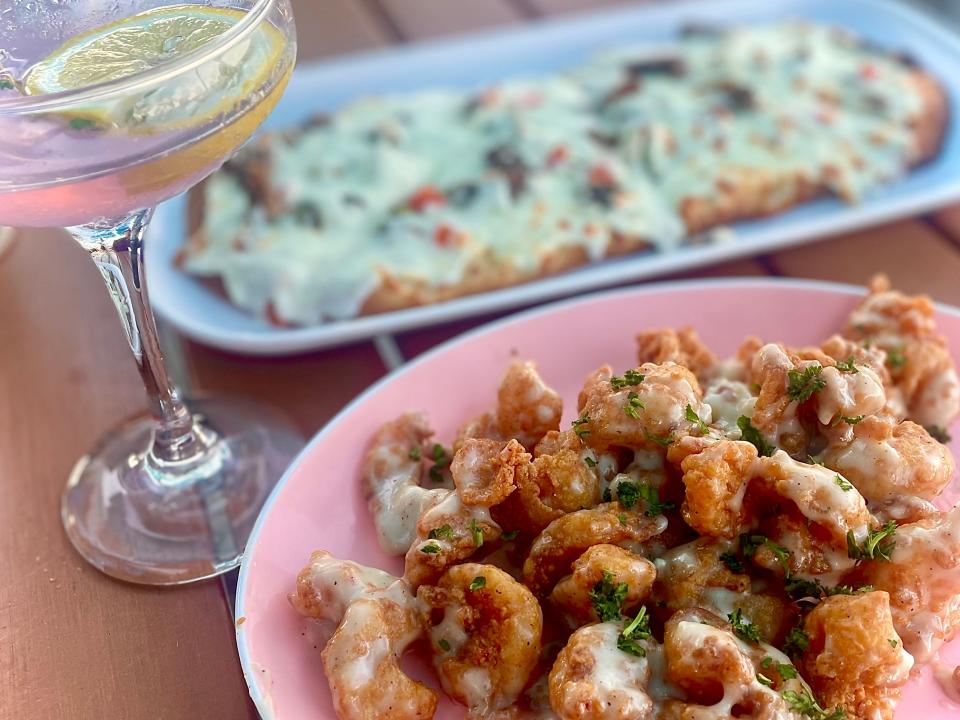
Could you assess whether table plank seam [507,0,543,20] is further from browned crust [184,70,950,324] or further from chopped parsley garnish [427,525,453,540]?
chopped parsley garnish [427,525,453,540]

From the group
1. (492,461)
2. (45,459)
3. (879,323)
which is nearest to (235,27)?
(492,461)

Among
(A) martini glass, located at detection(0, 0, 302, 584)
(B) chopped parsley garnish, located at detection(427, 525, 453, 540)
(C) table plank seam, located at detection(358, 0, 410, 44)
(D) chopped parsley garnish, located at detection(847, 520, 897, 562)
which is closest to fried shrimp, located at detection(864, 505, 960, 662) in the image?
(D) chopped parsley garnish, located at detection(847, 520, 897, 562)

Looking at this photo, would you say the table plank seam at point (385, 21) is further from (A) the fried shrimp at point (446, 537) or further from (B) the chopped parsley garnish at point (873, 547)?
(B) the chopped parsley garnish at point (873, 547)

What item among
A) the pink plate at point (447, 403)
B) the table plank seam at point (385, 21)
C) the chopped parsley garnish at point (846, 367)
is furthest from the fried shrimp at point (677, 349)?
the table plank seam at point (385, 21)

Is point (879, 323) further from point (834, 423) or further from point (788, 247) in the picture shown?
point (788, 247)

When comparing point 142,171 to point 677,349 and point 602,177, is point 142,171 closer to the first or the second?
point 677,349

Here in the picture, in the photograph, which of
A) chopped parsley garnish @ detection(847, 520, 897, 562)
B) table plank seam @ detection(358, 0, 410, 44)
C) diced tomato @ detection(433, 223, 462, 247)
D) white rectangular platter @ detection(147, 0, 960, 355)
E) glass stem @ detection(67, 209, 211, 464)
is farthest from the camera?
table plank seam @ detection(358, 0, 410, 44)
